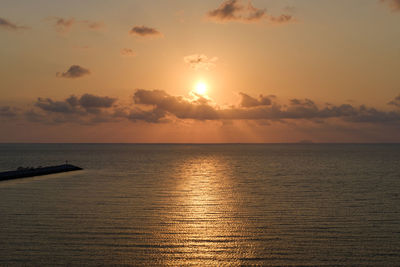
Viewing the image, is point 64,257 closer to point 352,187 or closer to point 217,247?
point 217,247

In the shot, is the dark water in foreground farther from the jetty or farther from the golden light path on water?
the jetty

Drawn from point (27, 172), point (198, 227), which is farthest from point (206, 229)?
point (27, 172)

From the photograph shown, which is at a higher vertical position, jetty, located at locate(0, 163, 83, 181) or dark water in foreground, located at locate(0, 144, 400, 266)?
jetty, located at locate(0, 163, 83, 181)

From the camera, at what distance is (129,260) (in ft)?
83.6

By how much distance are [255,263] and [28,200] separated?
35060mm

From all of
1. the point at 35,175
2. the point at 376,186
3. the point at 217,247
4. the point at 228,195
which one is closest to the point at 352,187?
the point at 376,186

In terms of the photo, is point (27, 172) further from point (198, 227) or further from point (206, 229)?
point (206, 229)

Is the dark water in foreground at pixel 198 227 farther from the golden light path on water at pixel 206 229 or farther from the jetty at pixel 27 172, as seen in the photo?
the jetty at pixel 27 172

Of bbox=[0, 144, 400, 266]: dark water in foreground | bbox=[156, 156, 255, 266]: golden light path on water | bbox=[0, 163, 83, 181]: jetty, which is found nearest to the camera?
bbox=[0, 144, 400, 266]: dark water in foreground

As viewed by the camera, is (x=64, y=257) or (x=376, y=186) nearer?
(x=64, y=257)

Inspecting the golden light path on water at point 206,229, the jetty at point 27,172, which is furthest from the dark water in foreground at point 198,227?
the jetty at point 27,172

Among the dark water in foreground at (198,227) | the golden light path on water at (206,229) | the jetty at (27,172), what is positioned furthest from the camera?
the jetty at (27,172)

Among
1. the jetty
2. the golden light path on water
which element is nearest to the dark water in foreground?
the golden light path on water

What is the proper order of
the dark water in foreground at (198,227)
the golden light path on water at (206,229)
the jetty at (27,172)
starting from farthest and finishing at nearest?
the jetty at (27,172) < the golden light path on water at (206,229) < the dark water in foreground at (198,227)
